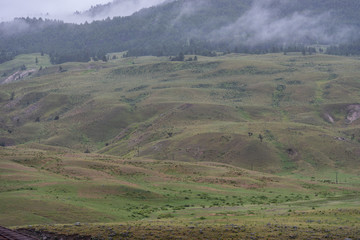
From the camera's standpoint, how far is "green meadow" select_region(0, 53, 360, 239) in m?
40.8

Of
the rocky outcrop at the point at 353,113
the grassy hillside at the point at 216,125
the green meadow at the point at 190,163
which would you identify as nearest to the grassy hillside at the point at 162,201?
the green meadow at the point at 190,163

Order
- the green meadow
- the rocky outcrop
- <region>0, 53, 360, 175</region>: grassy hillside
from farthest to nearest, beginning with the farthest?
the rocky outcrop → <region>0, 53, 360, 175</region>: grassy hillside → the green meadow

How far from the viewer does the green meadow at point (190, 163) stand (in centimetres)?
4081

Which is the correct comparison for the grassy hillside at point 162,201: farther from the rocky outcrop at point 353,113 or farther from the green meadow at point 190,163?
the rocky outcrop at point 353,113

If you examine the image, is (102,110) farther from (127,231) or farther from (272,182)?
(127,231)

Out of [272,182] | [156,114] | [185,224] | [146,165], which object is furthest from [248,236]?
[156,114]

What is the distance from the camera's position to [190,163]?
294 feet

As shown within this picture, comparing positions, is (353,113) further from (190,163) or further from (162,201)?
(162,201)

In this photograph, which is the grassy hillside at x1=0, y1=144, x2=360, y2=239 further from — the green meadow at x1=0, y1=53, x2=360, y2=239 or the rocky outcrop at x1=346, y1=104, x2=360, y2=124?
the rocky outcrop at x1=346, y1=104, x2=360, y2=124

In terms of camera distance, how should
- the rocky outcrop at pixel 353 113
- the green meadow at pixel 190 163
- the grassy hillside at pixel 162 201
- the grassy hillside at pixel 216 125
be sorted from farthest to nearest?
the rocky outcrop at pixel 353 113
the grassy hillside at pixel 216 125
the green meadow at pixel 190 163
the grassy hillside at pixel 162 201

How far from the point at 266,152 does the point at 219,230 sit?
83369 mm

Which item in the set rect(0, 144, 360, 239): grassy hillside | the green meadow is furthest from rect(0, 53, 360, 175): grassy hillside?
rect(0, 144, 360, 239): grassy hillside

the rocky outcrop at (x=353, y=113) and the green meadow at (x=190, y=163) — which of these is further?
the rocky outcrop at (x=353, y=113)

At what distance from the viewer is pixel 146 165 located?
273 ft
